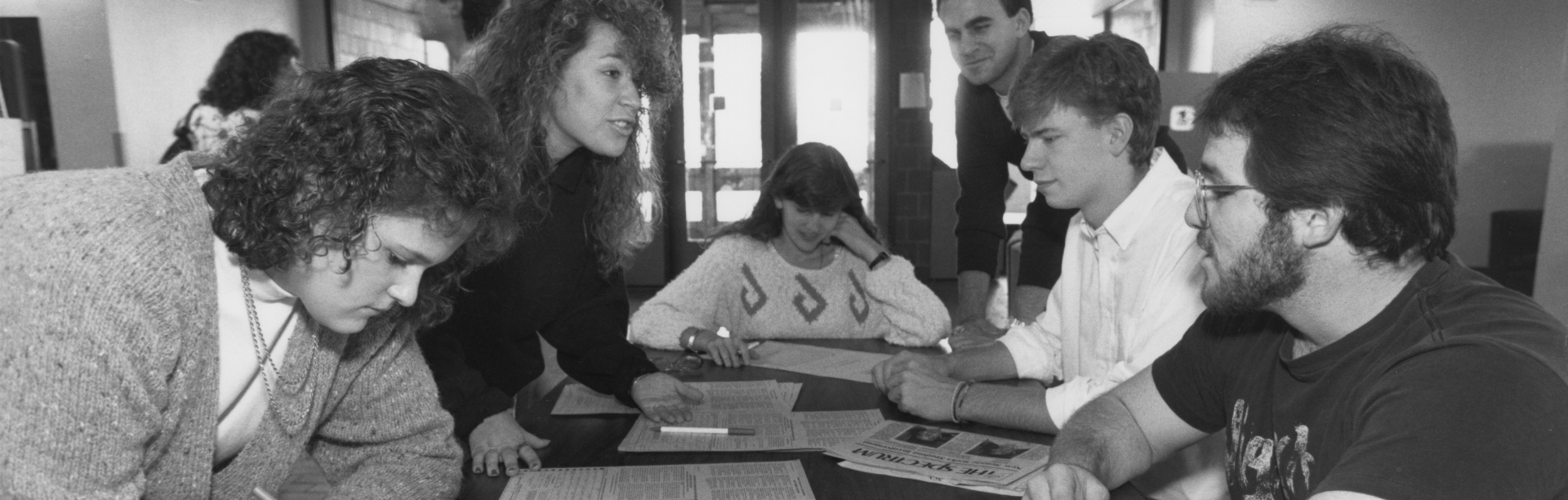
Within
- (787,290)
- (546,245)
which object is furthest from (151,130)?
(546,245)

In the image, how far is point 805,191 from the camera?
2650mm

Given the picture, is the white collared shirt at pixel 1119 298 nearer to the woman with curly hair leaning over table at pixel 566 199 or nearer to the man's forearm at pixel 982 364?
the man's forearm at pixel 982 364

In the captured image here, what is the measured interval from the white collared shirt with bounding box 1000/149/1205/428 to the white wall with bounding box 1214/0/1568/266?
4.96 feet

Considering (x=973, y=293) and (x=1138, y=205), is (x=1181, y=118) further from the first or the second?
(x=1138, y=205)

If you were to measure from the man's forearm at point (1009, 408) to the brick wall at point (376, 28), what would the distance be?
18.0 feet

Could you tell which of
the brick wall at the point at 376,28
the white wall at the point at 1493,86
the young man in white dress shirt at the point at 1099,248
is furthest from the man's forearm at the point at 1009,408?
the brick wall at the point at 376,28

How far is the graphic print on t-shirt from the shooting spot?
3.42ft

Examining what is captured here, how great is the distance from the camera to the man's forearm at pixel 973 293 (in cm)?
263

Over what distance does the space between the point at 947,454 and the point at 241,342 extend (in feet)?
2.84

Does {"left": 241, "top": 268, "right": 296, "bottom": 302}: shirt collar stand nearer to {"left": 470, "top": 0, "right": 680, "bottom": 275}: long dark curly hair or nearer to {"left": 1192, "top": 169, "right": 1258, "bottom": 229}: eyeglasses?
{"left": 470, "top": 0, "right": 680, "bottom": 275}: long dark curly hair

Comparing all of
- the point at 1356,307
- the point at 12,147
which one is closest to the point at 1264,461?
the point at 1356,307

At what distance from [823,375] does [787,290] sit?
0.78m

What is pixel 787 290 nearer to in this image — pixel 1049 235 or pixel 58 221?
pixel 1049 235

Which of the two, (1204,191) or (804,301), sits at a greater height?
(1204,191)
